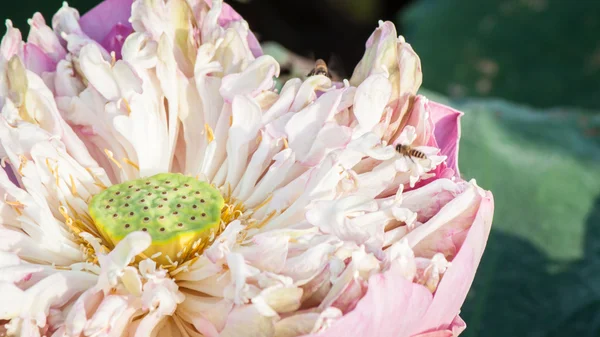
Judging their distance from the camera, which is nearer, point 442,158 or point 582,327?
point 442,158

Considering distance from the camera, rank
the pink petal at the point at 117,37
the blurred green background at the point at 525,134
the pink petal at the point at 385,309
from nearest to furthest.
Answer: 1. the pink petal at the point at 385,309
2. the pink petal at the point at 117,37
3. the blurred green background at the point at 525,134

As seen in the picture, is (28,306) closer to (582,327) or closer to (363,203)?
(363,203)

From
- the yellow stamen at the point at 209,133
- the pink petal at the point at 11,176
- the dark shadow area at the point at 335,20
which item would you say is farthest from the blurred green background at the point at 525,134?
the pink petal at the point at 11,176

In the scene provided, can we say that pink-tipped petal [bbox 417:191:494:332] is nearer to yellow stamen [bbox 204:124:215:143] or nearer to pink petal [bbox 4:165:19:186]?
yellow stamen [bbox 204:124:215:143]

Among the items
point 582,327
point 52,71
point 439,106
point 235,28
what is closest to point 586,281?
point 582,327

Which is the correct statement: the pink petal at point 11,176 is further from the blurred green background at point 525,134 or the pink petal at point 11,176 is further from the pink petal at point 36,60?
the blurred green background at point 525,134

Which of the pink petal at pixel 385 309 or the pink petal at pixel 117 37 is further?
the pink petal at pixel 117 37

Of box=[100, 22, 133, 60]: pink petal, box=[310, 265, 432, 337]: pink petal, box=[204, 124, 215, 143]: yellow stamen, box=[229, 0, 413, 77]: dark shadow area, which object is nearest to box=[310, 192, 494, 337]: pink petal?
box=[310, 265, 432, 337]: pink petal
